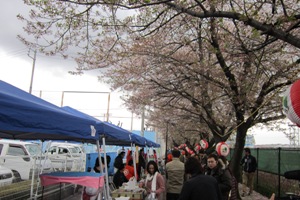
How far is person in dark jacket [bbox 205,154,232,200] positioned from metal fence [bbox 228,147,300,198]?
4.72 m

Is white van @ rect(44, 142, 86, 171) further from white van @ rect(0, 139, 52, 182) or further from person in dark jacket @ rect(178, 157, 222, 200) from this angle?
person in dark jacket @ rect(178, 157, 222, 200)

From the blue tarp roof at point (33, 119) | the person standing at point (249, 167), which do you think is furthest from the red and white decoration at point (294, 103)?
the person standing at point (249, 167)

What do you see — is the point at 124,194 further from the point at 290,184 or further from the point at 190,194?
the point at 290,184

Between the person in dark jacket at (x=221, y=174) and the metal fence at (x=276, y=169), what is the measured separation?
472 cm

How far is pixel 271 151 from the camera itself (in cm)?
1356

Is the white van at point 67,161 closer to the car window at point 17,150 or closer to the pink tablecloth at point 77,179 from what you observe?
the car window at point 17,150

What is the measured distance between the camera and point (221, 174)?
5.70 metres

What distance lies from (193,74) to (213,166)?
6.34 m

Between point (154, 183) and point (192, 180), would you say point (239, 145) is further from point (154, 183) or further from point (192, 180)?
point (192, 180)

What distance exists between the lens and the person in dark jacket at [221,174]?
18.4 feet

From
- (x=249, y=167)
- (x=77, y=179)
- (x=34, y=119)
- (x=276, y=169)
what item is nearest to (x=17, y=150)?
(x=77, y=179)

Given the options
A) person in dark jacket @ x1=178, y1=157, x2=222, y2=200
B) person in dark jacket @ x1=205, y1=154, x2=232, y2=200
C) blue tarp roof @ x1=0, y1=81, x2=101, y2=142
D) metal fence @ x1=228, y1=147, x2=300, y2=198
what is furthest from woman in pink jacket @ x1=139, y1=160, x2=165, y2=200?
metal fence @ x1=228, y1=147, x2=300, y2=198

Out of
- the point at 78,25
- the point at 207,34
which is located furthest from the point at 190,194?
the point at 207,34

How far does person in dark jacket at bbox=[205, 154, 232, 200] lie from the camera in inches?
221
